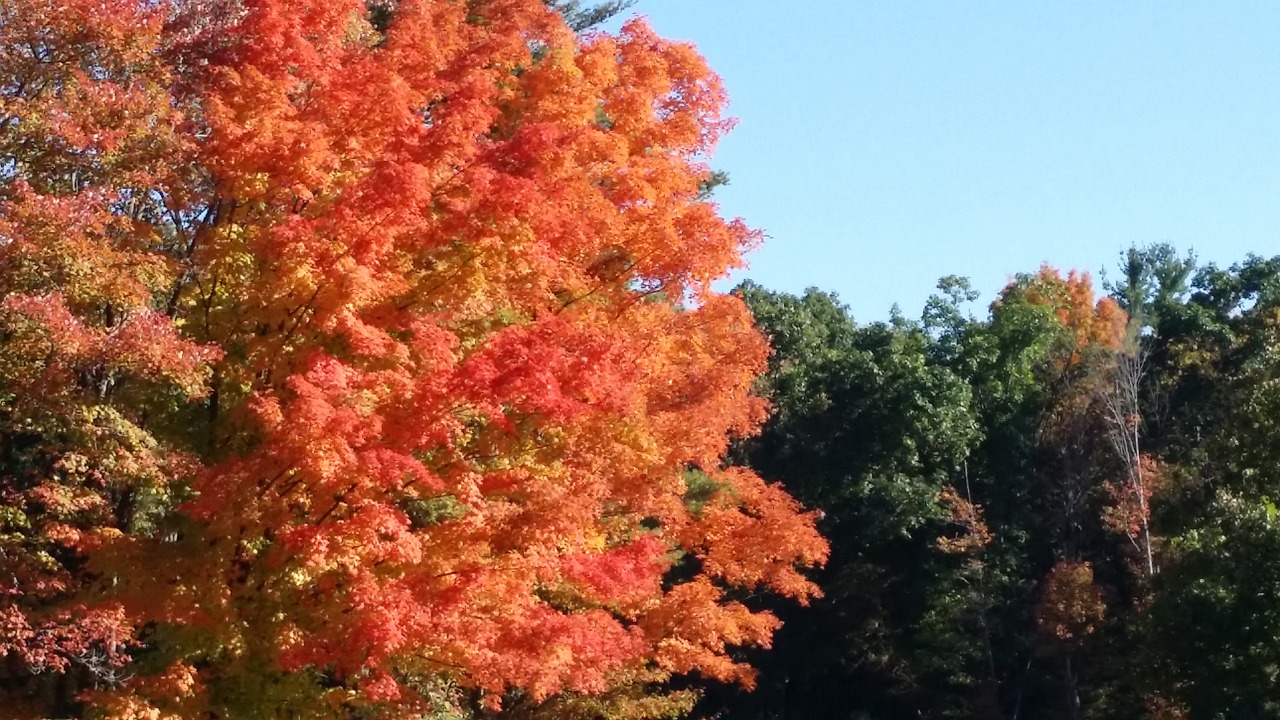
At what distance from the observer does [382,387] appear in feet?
51.1

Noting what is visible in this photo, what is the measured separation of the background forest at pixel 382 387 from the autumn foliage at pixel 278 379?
0.05m

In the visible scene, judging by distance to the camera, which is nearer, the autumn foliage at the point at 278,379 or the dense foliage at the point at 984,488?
the autumn foliage at the point at 278,379

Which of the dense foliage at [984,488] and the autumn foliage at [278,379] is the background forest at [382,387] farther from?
the dense foliage at [984,488]

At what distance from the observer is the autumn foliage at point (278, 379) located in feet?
48.8

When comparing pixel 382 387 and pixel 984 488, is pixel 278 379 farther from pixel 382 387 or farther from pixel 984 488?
pixel 984 488

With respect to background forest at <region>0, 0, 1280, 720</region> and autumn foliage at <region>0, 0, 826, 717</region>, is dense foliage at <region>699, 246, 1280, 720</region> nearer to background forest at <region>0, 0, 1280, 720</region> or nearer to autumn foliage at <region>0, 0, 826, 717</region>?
background forest at <region>0, 0, 1280, 720</region>

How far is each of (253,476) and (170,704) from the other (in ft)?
8.91

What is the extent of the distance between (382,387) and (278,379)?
1.36m

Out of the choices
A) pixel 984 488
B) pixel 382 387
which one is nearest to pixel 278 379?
pixel 382 387

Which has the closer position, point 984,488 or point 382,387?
point 382,387

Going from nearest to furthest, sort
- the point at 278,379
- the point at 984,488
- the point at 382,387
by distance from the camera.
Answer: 1. the point at 382,387
2. the point at 278,379
3. the point at 984,488

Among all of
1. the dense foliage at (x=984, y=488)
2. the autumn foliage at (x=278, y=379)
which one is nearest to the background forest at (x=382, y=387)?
the autumn foliage at (x=278, y=379)

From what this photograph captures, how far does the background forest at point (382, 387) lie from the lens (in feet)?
49.2

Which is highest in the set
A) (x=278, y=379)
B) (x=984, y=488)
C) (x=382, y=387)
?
(x=984, y=488)
